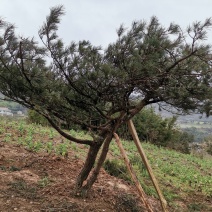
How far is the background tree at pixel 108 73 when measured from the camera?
3.23m

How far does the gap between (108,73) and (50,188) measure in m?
2.15

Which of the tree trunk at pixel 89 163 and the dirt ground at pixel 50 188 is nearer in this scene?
the dirt ground at pixel 50 188

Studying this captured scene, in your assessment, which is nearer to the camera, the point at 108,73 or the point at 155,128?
the point at 108,73

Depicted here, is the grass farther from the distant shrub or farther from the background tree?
the distant shrub

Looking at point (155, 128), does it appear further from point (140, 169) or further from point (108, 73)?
point (108, 73)

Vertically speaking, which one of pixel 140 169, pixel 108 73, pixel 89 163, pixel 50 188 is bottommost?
pixel 50 188

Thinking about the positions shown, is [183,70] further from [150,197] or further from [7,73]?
[150,197]

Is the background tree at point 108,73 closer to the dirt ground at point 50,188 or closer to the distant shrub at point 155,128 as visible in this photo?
the dirt ground at point 50,188

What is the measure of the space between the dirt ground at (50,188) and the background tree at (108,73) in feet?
3.02

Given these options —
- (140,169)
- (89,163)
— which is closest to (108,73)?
(89,163)

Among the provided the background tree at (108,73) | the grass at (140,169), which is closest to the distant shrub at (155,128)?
the grass at (140,169)

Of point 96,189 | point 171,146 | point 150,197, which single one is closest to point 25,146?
point 96,189

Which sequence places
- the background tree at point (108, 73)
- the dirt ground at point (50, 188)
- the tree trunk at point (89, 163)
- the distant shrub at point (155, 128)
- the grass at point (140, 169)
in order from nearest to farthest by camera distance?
the background tree at point (108, 73)
the dirt ground at point (50, 188)
the tree trunk at point (89, 163)
the grass at point (140, 169)
the distant shrub at point (155, 128)

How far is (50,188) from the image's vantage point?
177 inches
